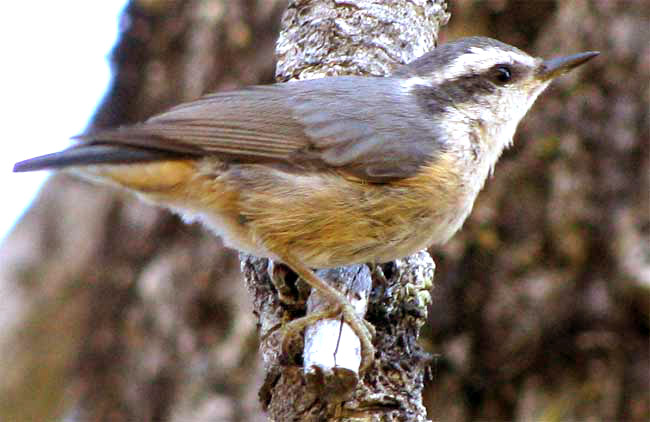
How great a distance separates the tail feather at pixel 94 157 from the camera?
376 centimetres

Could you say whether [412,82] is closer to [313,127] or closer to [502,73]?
[502,73]

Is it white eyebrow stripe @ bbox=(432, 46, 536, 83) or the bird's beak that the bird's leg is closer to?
white eyebrow stripe @ bbox=(432, 46, 536, 83)

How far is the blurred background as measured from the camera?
567 centimetres

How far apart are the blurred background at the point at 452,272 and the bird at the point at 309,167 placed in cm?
153

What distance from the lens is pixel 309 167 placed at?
4.21 meters

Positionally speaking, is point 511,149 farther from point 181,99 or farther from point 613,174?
point 181,99

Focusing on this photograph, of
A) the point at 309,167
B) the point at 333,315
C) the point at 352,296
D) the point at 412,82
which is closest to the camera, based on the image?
the point at 333,315

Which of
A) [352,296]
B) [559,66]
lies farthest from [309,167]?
[559,66]

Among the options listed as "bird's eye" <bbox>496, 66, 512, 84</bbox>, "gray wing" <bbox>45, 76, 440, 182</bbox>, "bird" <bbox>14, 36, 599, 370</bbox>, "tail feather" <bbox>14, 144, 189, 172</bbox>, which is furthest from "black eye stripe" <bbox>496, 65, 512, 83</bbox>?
"tail feather" <bbox>14, 144, 189, 172</bbox>

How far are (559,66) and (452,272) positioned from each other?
1.67 m

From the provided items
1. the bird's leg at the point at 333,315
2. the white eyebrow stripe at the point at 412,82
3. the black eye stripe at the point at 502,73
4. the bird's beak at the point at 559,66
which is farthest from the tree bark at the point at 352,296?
the bird's beak at the point at 559,66

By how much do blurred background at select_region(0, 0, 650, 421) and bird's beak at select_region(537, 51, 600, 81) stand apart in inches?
54.6

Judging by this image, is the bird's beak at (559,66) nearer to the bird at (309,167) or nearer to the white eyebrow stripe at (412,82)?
the bird at (309,167)

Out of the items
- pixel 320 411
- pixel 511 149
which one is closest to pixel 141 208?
pixel 511 149
